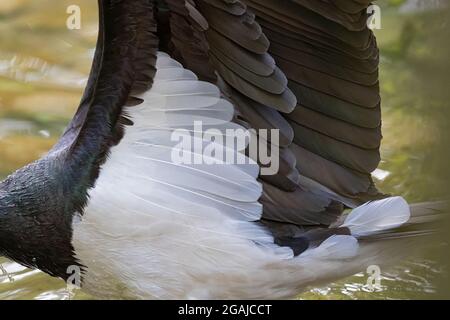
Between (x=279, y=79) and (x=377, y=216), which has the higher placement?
(x=279, y=79)

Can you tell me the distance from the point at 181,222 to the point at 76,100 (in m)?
2.22

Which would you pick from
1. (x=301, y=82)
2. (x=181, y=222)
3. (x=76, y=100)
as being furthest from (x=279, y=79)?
(x=76, y=100)

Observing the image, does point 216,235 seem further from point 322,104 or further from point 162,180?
point 322,104

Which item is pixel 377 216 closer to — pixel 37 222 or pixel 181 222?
pixel 181 222

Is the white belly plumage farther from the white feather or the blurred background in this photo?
the blurred background

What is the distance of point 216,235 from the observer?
2.85 metres

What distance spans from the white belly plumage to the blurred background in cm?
49

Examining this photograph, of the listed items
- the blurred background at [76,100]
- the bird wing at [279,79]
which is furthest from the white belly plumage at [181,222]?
the blurred background at [76,100]

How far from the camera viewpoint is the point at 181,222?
9.28 feet

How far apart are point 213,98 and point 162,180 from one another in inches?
11.0

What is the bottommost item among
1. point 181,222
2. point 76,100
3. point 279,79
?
point 181,222

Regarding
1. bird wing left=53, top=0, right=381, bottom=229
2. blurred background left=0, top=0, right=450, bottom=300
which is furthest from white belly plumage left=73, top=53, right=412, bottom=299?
blurred background left=0, top=0, right=450, bottom=300

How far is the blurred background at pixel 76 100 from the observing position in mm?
3662
